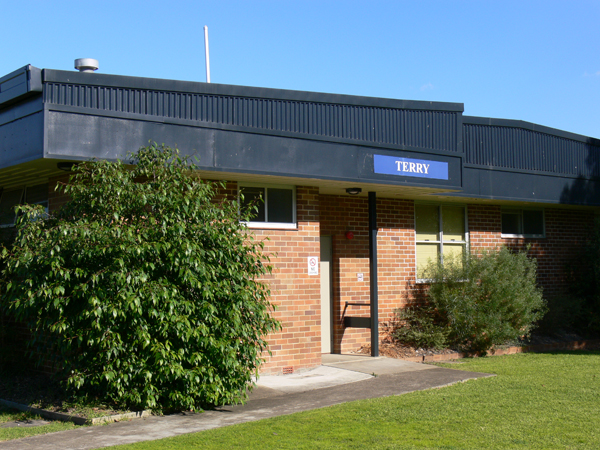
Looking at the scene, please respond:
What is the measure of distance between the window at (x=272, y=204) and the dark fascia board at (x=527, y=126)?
4.95m

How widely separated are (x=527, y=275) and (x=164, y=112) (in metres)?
8.46

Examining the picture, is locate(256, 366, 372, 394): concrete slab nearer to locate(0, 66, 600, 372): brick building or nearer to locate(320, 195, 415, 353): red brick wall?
locate(0, 66, 600, 372): brick building

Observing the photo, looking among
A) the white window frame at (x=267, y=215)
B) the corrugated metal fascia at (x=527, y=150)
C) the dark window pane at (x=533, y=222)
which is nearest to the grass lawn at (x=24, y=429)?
the white window frame at (x=267, y=215)

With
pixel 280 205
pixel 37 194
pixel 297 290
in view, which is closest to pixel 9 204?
pixel 37 194

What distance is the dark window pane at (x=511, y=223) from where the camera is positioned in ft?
50.8

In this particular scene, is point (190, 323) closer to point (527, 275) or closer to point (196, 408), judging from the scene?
point (196, 408)

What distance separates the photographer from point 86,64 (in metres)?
9.27

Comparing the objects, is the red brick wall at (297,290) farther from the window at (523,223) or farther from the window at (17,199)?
the window at (523,223)

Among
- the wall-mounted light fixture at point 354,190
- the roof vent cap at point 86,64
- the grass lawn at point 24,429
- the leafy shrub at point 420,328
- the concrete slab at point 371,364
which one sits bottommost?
the grass lawn at point 24,429

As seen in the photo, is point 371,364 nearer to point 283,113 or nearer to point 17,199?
point 283,113

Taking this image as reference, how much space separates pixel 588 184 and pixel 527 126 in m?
2.60

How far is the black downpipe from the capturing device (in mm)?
12070

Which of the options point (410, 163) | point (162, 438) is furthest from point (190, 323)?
point (410, 163)

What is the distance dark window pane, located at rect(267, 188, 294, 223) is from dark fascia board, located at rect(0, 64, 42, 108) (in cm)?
411
